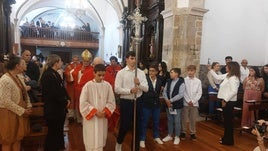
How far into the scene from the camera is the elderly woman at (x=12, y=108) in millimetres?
2912

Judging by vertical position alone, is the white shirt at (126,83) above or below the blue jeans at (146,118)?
above

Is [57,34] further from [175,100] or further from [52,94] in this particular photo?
[52,94]

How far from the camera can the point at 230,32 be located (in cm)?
759

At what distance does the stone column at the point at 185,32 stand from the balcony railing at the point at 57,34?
13356mm

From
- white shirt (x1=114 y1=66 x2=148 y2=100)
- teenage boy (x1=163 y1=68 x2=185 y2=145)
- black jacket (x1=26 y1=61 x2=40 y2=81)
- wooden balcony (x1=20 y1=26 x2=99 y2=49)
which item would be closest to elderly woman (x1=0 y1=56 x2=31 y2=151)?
white shirt (x1=114 y1=66 x2=148 y2=100)

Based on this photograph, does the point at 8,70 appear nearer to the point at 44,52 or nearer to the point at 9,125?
the point at 9,125

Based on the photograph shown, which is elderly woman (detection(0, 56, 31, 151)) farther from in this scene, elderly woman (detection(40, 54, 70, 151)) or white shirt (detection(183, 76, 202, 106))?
white shirt (detection(183, 76, 202, 106))

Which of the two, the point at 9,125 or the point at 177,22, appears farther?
the point at 177,22

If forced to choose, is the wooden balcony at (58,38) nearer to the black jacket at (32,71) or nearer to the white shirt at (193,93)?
the black jacket at (32,71)

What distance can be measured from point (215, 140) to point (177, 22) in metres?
3.49

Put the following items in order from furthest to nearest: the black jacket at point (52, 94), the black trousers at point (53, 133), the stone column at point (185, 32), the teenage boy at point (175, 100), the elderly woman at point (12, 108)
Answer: the stone column at point (185, 32) → the teenage boy at point (175, 100) → the black trousers at point (53, 133) → the black jacket at point (52, 94) → the elderly woman at point (12, 108)

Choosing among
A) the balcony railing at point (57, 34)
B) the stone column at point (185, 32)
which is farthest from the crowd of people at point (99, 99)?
the balcony railing at point (57, 34)

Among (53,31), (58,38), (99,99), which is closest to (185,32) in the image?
(99,99)

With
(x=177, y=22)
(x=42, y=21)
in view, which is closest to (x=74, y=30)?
(x=42, y=21)
